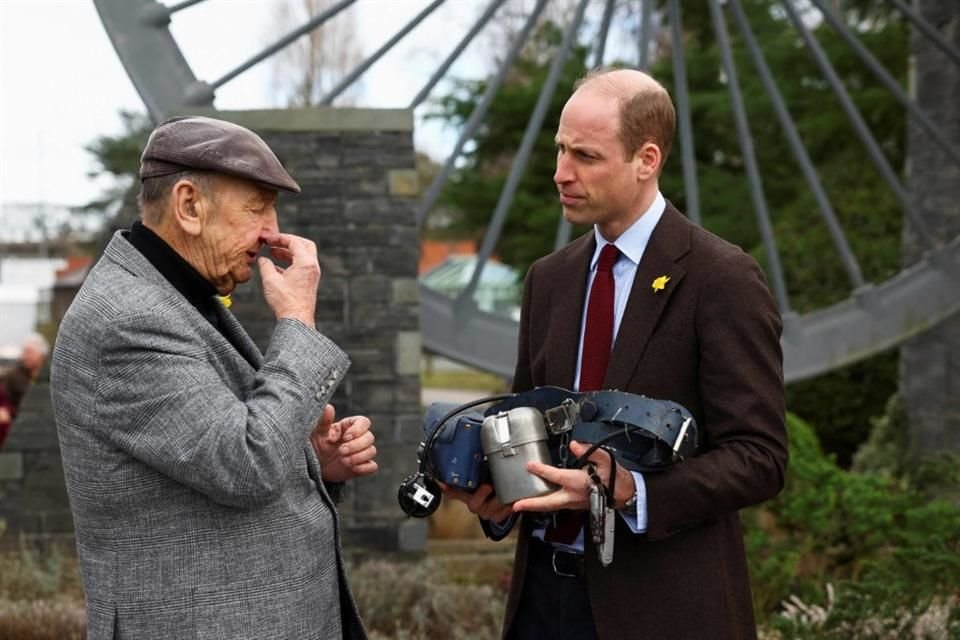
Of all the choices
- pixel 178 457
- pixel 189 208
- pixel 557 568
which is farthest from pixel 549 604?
pixel 189 208

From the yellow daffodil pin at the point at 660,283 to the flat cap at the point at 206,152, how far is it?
59cm

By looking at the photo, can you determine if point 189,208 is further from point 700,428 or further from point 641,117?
point 700,428

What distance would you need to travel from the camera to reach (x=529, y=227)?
11484mm

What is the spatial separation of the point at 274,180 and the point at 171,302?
226 millimetres

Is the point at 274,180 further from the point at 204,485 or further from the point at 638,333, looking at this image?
the point at 638,333

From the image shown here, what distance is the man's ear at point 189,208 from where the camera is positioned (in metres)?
1.84

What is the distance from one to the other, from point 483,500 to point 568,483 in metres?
0.23

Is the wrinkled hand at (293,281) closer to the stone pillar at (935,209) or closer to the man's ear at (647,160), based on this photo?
the man's ear at (647,160)

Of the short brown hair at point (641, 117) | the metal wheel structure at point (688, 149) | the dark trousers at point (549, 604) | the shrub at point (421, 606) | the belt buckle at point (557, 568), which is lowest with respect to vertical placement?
the shrub at point (421, 606)

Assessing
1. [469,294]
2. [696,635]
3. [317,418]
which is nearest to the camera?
[317,418]

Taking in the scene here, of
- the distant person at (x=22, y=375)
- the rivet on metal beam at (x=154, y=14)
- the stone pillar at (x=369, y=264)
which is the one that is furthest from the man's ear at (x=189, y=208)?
the distant person at (x=22, y=375)

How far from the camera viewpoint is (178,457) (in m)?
1.70

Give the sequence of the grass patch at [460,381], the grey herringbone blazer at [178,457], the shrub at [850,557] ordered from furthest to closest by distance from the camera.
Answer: the grass patch at [460,381] < the shrub at [850,557] < the grey herringbone blazer at [178,457]

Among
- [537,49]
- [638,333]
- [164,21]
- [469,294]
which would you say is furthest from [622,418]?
[537,49]
